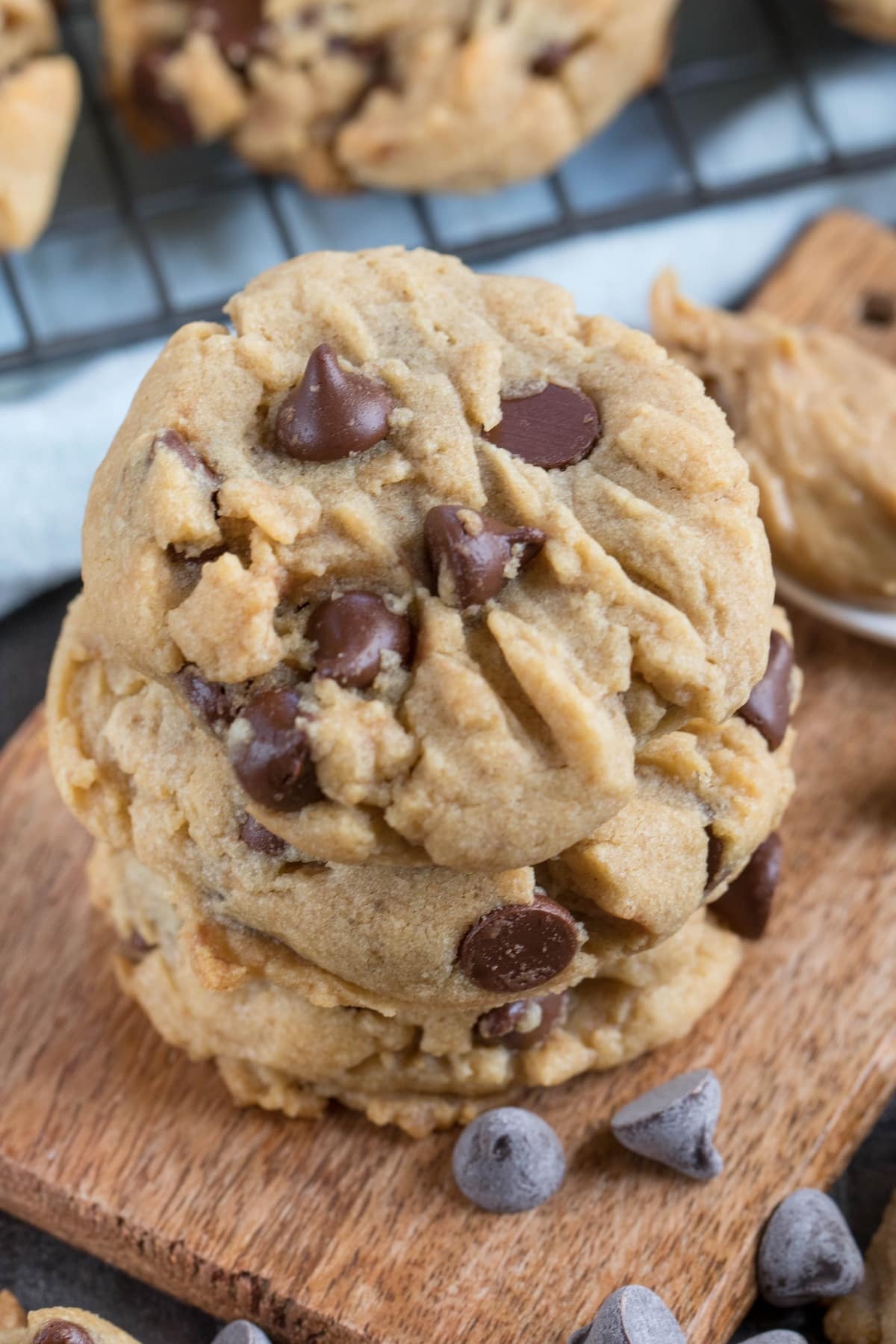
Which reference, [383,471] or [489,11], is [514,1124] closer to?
[383,471]

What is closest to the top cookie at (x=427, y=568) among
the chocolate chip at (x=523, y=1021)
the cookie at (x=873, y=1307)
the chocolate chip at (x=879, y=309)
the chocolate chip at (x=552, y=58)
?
the chocolate chip at (x=523, y=1021)

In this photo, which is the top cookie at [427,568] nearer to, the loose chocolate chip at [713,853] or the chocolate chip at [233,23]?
the loose chocolate chip at [713,853]

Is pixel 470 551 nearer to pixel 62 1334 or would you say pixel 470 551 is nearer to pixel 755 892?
pixel 755 892

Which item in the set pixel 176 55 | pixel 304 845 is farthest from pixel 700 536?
pixel 176 55

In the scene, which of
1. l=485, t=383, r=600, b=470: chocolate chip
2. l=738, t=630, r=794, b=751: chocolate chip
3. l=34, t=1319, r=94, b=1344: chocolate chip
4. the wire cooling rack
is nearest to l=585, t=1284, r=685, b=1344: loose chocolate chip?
l=34, t=1319, r=94, b=1344: chocolate chip

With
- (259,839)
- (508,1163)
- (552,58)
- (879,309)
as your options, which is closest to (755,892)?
(508,1163)
